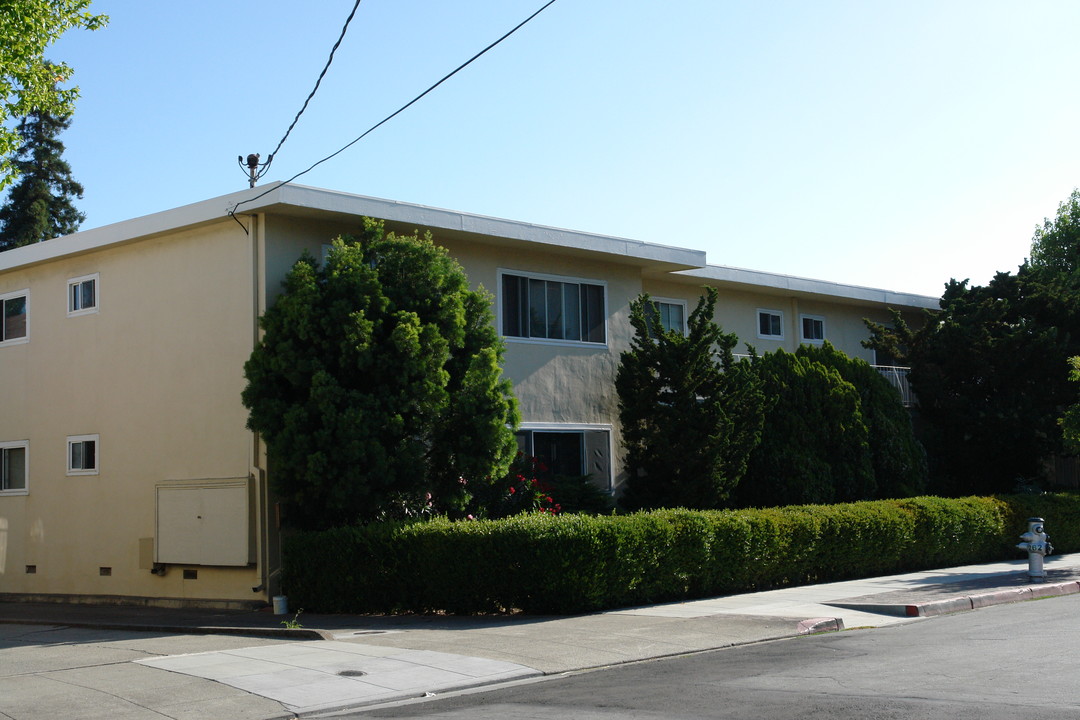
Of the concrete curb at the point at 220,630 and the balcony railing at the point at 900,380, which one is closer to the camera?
the concrete curb at the point at 220,630

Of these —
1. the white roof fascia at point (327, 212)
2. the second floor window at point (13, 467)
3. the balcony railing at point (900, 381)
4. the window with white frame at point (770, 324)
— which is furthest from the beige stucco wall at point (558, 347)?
the balcony railing at point (900, 381)

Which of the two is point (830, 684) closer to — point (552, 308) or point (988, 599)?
point (988, 599)

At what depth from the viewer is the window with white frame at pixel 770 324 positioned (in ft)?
87.9

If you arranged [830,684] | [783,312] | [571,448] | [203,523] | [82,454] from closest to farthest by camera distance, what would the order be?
[830,684] < [203,523] < [82,454] < [571,448] < [783,312]

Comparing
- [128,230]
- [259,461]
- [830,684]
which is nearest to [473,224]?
[259,461]

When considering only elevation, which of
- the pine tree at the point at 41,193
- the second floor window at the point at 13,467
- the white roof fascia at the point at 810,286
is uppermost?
the pine tree at the point at 41,193

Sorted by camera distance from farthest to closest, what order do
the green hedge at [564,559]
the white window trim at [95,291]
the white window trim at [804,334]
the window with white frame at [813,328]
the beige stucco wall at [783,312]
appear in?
the window with white frame at [813,328], the white window trim at [804,334], the beige stucco wall at [783,312], the white window trim at [95,291], the green hedge at [564,559]

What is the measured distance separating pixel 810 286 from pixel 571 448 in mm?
9248

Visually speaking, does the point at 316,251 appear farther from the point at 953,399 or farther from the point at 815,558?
the point at 953,399

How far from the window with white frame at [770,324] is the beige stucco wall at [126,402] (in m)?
13.4

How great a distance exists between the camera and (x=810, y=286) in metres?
27.0

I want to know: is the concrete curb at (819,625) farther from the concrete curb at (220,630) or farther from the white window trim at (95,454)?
the white window trim at (95,454)

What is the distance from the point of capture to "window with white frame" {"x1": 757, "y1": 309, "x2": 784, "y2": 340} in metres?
26.8

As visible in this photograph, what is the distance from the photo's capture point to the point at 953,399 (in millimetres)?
25484
